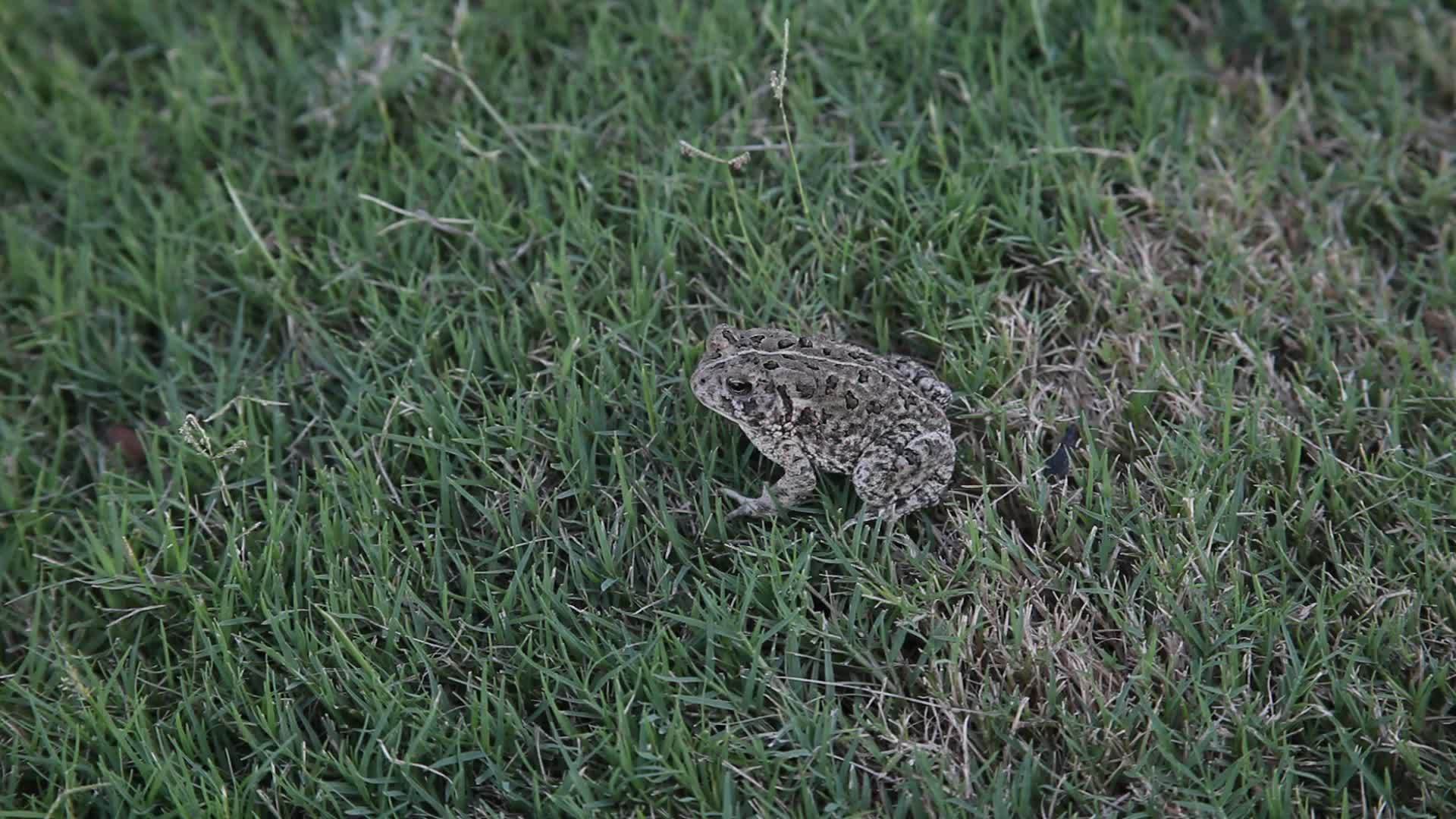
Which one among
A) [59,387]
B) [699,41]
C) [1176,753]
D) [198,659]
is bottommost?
[1176,753]

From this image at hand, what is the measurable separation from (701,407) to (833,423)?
487mm

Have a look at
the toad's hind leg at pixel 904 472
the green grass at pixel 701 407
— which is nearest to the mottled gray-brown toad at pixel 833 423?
the toad's hind leg at pixel 904 472

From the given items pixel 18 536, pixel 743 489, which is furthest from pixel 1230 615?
Answer: pixel 18 536

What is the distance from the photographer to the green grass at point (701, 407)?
3275mm

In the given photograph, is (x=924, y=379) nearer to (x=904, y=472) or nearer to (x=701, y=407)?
(x=904, y=472)

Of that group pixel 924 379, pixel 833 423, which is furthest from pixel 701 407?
pixel 924 379

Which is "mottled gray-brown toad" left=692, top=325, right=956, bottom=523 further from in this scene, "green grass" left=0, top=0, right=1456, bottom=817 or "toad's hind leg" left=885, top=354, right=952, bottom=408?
"green grass" left=0, top=0, right=1456, bottom=817

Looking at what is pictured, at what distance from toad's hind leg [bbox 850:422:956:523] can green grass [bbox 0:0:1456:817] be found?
0.10 meters

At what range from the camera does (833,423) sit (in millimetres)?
3670

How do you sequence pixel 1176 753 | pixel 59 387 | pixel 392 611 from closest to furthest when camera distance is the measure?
pixel 1176 753 → pixel 392 611 → pixel 59 387

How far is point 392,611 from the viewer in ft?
11.5

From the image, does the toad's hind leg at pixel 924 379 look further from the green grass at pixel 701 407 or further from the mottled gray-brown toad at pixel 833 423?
the green grass at pixel 701 407

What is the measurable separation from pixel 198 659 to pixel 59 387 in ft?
4.12

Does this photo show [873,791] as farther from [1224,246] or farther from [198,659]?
[1224,246]
